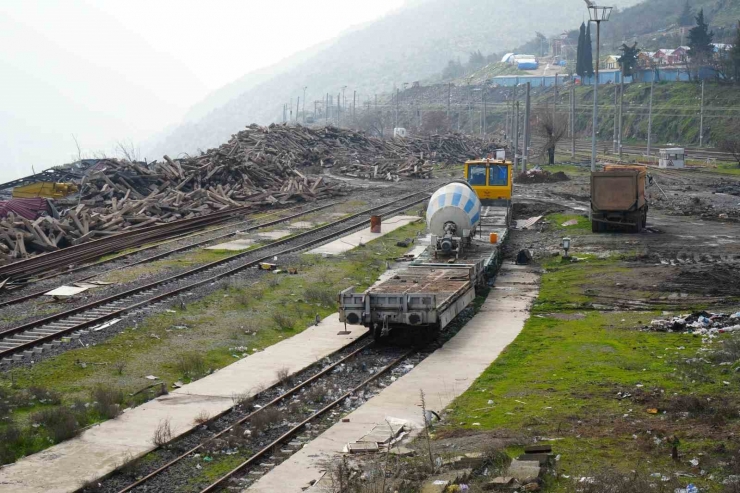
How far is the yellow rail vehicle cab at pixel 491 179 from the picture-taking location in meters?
33.6

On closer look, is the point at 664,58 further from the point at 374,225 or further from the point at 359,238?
the point at 359,238

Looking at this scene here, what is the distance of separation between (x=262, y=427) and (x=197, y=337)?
20.6 feet

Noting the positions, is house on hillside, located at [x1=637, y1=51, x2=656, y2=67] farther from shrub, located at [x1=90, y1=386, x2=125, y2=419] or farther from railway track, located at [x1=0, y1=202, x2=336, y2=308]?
shrub, located at [x1=90, y1=386, x2=125, y2=419]

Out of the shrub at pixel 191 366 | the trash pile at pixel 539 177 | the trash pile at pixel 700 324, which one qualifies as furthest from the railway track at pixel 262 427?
the trash pile at pixel 539 177

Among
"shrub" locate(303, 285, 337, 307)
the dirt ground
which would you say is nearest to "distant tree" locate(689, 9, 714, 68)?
the dirt ground

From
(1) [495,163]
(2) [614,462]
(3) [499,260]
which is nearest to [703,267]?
(3) [499,260]

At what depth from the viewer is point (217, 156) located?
162ft

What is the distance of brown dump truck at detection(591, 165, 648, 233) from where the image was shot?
36031mm

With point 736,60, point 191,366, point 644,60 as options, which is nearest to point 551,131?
point 736,60

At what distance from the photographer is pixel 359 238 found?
3528 centimetres

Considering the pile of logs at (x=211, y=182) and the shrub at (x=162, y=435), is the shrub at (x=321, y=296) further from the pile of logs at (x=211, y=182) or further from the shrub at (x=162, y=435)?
the shrub at (x=162, y=435)

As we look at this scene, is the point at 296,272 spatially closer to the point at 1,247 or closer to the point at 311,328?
the point at 311,328

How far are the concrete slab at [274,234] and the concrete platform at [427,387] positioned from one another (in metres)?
11.8

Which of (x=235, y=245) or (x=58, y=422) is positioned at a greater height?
(x=235, y=245)
